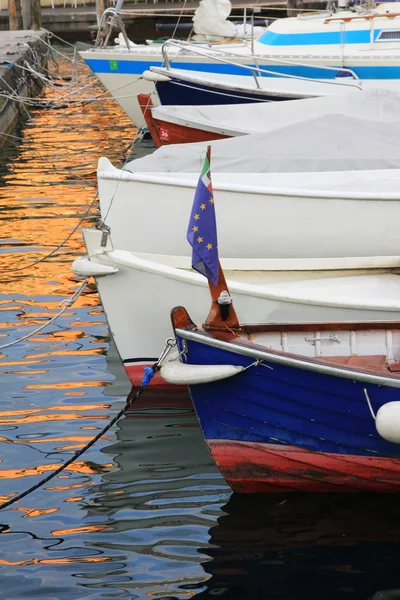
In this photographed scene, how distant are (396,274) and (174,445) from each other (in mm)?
2194

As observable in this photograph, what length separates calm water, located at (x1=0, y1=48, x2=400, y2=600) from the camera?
552 centimetres

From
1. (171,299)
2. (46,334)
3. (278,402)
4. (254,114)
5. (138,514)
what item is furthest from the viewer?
(254,114)

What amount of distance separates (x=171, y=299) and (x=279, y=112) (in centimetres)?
559

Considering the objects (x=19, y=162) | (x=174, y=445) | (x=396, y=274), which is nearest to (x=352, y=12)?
(x=19, y=162)

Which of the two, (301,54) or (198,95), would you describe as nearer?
(198,95)

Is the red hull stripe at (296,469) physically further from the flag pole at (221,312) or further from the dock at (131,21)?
the dock at (131,21)

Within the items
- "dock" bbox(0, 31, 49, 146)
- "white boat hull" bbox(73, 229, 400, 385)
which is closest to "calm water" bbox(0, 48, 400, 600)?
"white boat hull" bbox(73, 229, 400, 385)

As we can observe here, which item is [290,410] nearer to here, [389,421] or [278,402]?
[278,402]

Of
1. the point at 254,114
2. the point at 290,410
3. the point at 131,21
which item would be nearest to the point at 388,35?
the point at 254,114

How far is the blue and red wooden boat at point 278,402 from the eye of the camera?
19.1 ft

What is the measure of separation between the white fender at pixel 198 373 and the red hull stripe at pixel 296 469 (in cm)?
52

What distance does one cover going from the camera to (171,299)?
7445mm

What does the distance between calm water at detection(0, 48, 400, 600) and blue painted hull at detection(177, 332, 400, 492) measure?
158mm

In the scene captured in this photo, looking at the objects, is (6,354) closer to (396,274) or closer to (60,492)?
(60,492)
